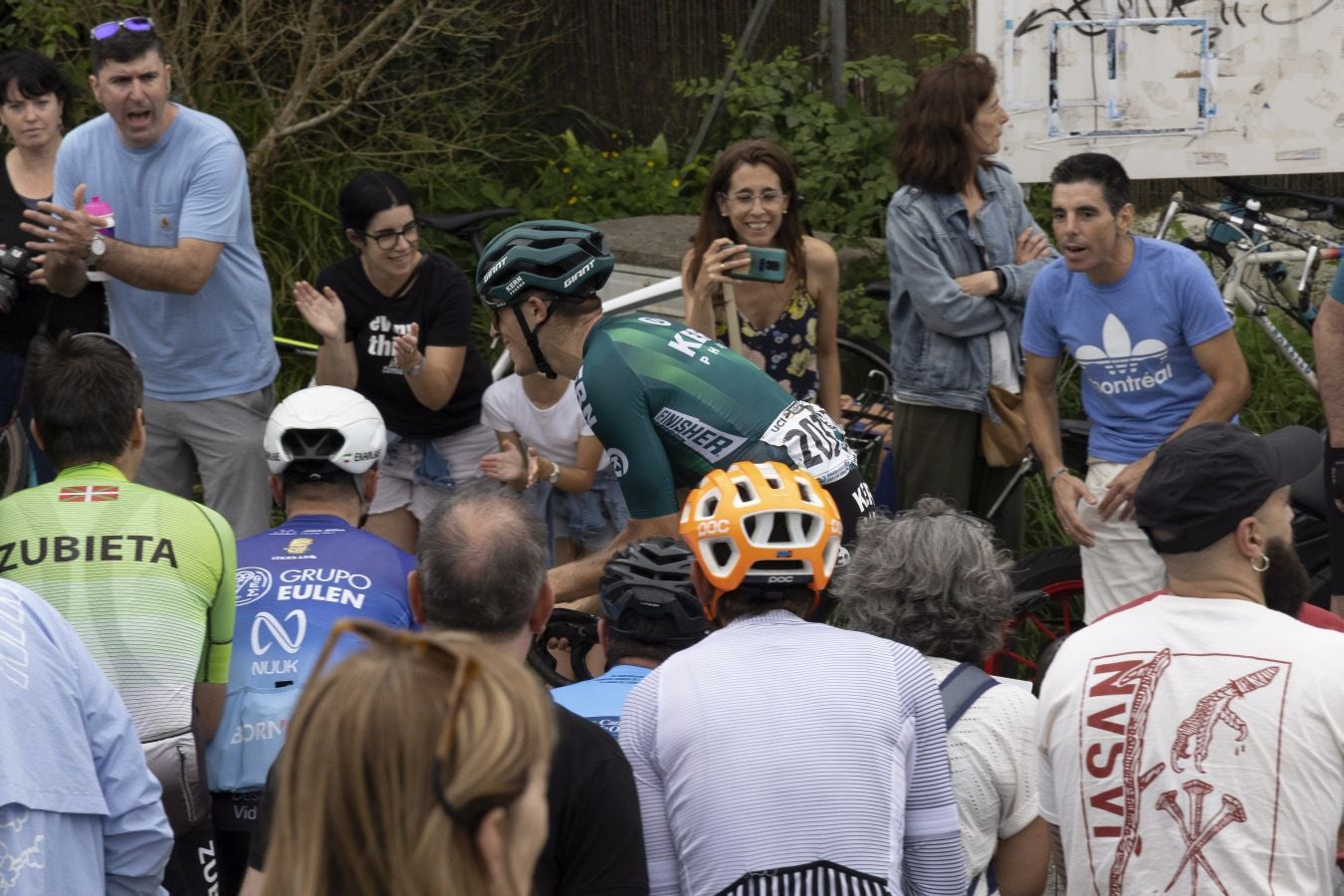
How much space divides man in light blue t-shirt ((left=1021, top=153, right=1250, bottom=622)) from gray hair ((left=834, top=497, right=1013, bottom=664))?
2.06 metres

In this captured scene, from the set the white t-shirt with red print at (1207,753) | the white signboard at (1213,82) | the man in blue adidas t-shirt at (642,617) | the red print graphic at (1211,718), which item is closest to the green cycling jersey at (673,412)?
the man in blue adidas t-shirt at (642,617)

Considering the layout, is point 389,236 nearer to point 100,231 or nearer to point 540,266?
point 100,231

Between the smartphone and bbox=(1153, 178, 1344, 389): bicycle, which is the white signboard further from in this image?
the smartphone

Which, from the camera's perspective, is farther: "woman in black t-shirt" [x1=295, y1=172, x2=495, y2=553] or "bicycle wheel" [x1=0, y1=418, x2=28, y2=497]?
"bicycle wheel" [x1=0, y1=418, x2=28, y2=497]

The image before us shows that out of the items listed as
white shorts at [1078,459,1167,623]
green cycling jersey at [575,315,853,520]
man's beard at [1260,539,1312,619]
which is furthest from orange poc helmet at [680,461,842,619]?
white shorts at [1078,459,1167,623]

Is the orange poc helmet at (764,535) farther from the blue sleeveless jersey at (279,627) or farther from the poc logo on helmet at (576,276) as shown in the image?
the poc logo on helmet at (576,276)

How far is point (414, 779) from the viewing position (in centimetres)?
171

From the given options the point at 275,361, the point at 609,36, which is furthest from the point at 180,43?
the point at 275,361

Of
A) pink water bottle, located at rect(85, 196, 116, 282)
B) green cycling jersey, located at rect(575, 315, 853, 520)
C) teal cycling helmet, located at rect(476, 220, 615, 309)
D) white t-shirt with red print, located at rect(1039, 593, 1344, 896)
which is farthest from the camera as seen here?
pink water bottle, located at rect(85, 196, 116, 282)

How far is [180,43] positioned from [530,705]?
25.9 feet

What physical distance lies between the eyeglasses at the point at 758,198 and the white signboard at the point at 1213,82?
1.73 meters

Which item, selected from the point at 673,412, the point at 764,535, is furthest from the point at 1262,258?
the point at 764,535

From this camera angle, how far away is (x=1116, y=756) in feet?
9.84

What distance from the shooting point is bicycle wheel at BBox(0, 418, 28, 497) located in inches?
261
